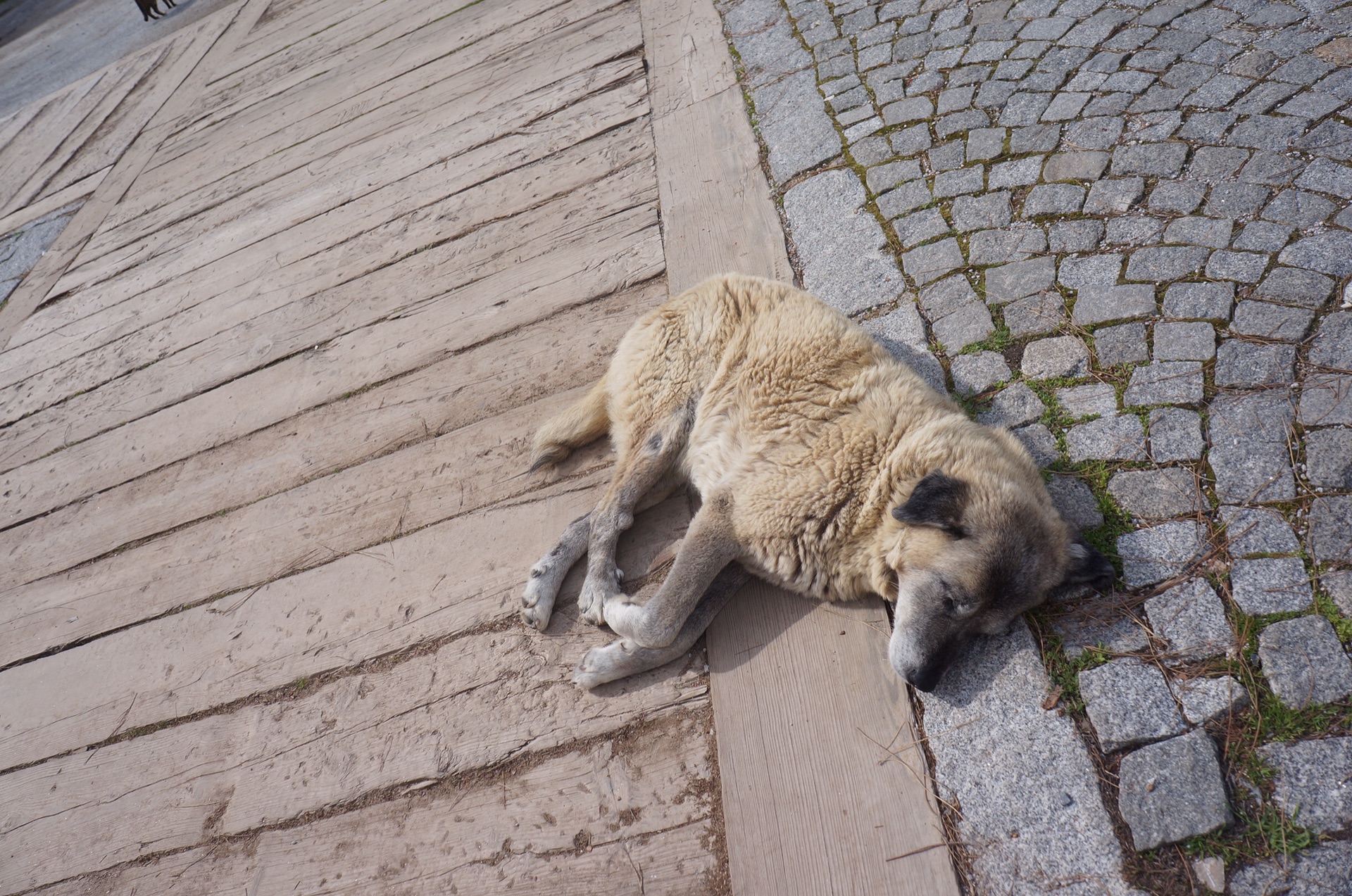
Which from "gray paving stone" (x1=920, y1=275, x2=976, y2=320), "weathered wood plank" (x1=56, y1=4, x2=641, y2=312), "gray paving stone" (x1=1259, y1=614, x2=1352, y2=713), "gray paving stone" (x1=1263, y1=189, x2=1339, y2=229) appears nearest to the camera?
"gray paving stone" (x1=1259, y1=614, x2=1352, y2=713)

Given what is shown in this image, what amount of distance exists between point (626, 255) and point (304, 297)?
223 centimetres

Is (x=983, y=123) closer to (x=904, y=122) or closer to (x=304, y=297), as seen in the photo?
(x=904, y=122)

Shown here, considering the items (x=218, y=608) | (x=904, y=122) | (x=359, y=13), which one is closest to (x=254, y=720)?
(x=218, y=608)

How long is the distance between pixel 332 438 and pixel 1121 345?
387cm

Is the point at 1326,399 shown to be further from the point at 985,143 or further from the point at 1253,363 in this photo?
the point at 985,143

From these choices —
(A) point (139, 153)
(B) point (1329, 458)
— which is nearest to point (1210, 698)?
(B) point (1329, 458)

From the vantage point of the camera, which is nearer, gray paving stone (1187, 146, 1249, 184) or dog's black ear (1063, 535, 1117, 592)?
dog's black ear (1063, 535, 1117, 592)

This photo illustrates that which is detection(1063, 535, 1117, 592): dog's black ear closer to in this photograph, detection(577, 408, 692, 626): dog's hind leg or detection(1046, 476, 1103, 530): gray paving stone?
detection(1046, 476, 1103, 530): gray paving stone

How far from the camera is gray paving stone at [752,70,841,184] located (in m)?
4.57

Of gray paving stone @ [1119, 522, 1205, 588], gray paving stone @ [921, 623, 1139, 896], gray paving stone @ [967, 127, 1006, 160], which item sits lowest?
gray paving stone @ [921, 623, 1139, 896]

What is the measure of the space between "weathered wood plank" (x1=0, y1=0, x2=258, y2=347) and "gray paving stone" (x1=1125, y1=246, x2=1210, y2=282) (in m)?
7.45

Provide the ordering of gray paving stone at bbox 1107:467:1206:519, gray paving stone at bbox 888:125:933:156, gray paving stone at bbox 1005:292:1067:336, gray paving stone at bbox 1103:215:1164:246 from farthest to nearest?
gray paving stone at bbox 888:125:933:156, gray paving stone at bbox 1103:215:1164:246, gray paving stone at bbox 1005:292:1067:336, gray paving stone at bbox 1107:467:1206:519

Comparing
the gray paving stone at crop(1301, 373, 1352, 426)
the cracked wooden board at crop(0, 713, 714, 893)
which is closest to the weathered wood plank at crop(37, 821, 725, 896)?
Result: the cracked wooden board at crop(0, 713, 714, 893)

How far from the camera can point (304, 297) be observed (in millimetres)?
5090
